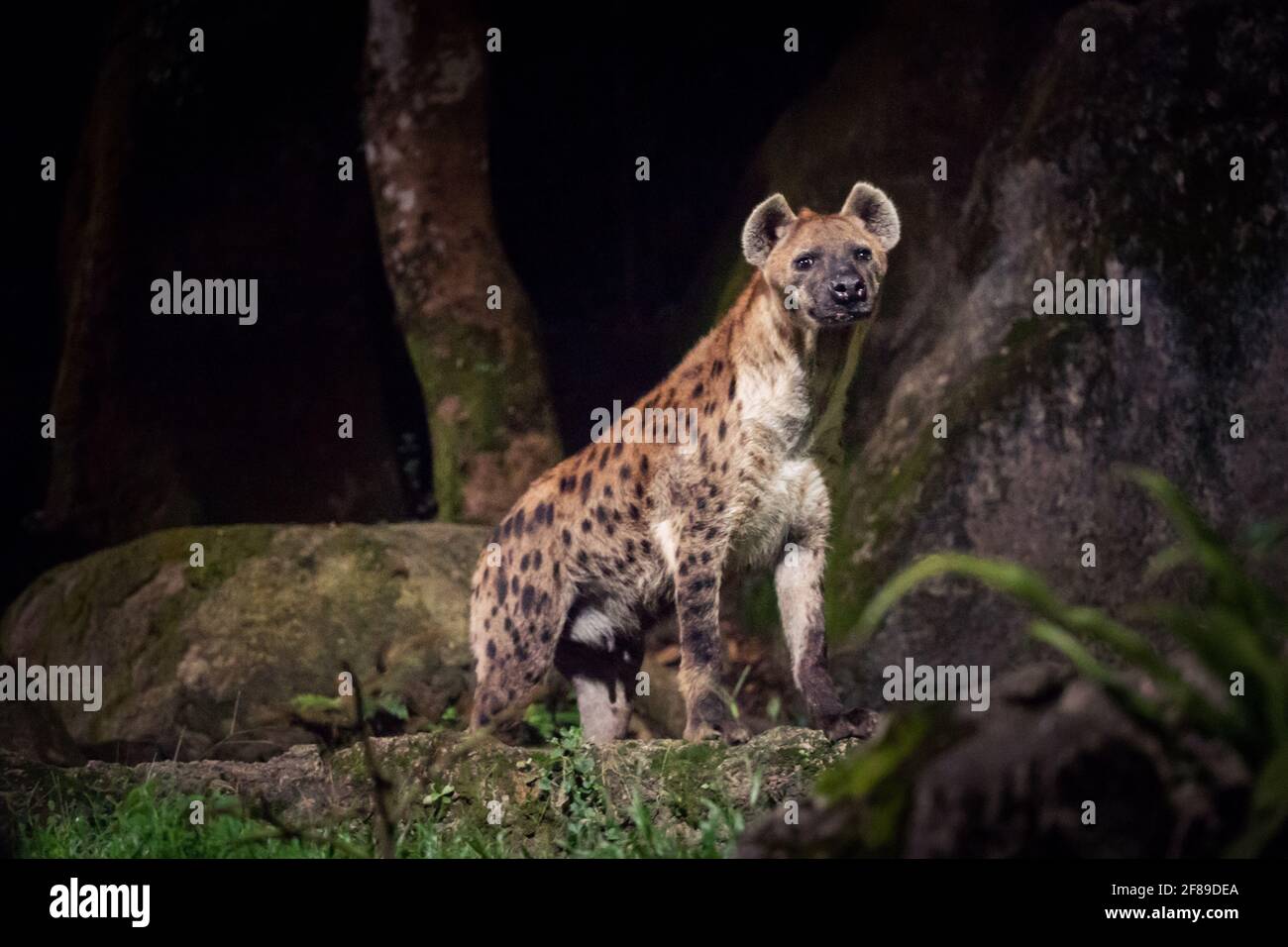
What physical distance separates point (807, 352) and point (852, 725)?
1.46 meters

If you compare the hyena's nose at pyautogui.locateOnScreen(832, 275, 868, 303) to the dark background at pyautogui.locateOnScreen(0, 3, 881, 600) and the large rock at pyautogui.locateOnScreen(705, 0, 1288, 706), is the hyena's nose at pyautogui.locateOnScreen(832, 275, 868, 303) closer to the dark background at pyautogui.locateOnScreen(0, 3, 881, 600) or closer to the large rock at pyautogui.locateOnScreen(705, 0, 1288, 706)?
the large rock at pyautogui.locateOnScreen(705, 0, 1288, 706)

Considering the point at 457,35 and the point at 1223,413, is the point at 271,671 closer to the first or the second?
the point at 457,35

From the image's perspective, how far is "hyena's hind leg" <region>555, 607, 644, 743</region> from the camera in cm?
644

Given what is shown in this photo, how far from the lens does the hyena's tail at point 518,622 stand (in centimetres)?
628

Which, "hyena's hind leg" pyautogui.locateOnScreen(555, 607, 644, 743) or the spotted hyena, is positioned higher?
the spotted hyena

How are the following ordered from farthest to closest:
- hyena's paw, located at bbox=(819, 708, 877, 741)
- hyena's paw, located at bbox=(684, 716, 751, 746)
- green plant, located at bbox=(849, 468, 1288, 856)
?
hyena's paw, located at bbox=(684, 716, 751, 746) < hyena's paw, located at bbox=(819, 708, 877, 741) < green plant, located at bbox=(849, 468, 1288, 856)

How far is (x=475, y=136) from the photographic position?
894cm

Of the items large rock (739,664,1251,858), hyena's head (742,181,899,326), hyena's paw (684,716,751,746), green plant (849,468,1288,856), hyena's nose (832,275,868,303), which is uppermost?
hyena's head (742,181,899,326)

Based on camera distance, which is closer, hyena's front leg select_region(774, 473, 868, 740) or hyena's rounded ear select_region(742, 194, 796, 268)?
hyena's front leg select_region(774, 473, 868, 740)

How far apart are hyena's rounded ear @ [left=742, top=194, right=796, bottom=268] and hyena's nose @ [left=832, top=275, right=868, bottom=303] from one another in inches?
21.5

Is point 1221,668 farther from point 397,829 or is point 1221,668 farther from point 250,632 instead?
point 250,632

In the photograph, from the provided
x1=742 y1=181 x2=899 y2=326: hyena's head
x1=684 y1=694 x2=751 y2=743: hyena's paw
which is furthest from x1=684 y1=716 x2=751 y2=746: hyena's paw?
x1=742 y1=181 x2=899 y2=326: hyena's head

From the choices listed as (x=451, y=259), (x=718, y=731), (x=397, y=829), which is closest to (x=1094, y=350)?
(x=718, y=731)

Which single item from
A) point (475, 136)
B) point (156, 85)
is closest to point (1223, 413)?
point (475, 136)
